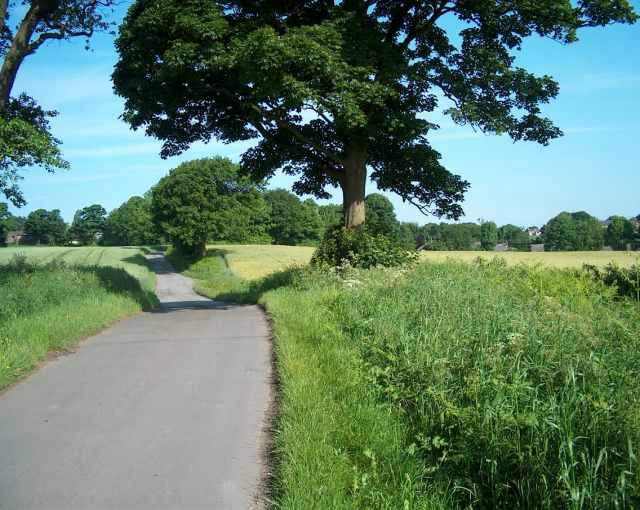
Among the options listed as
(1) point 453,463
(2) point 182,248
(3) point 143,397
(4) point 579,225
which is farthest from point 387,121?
(4) point 579,225

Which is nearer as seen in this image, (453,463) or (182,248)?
(453,463)

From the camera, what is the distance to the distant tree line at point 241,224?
56969 millimetres

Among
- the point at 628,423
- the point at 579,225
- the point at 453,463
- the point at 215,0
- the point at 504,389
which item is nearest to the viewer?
the point at 628,423

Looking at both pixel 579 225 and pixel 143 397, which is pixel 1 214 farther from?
pixel 579 225

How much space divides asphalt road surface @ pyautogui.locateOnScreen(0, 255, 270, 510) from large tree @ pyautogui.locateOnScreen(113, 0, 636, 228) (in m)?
6.71

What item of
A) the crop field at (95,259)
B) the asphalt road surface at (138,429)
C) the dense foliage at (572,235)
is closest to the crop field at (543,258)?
the asphalt road surface at (138,429)

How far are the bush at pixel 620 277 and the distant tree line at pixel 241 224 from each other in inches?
188

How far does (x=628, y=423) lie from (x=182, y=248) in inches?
2472

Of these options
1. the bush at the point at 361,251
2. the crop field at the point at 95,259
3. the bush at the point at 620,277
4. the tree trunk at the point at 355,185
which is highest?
the tree trunk at the point at 355,185

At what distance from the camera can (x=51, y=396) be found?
592cm

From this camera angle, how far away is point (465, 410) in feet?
13.6

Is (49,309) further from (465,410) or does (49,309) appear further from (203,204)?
(203,204)

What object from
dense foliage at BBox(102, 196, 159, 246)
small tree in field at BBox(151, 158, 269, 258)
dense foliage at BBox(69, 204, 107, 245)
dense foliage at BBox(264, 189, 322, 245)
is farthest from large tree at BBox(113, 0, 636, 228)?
dense foliage at BBox(69, 204, 107, 245)

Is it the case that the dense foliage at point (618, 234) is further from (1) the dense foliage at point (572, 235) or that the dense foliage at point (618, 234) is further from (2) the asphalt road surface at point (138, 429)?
(2) the asphalt road surface at point (138, 429)
